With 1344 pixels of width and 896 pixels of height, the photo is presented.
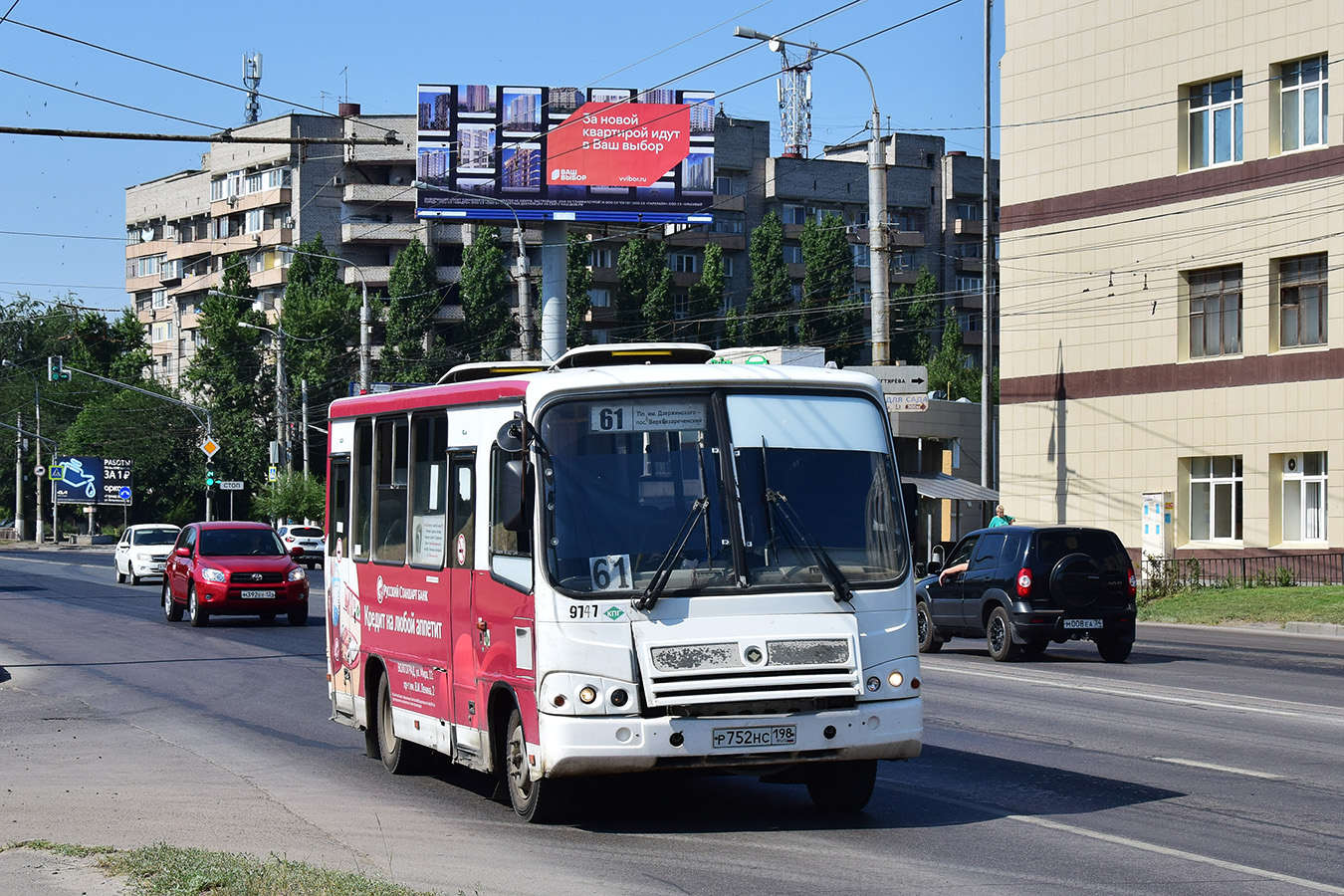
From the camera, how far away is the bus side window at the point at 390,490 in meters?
11.7

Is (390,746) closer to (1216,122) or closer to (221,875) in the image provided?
(221,875)

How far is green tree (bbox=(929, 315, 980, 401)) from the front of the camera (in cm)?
9575

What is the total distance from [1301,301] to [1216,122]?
16.2 feet

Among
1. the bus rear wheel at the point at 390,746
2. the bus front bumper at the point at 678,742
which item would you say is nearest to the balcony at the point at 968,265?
Answer: the bus rear wheel at the point at 390,746

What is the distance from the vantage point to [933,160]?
364 ft

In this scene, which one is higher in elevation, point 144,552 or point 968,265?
point 968,265

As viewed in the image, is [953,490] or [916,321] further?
[916,321]

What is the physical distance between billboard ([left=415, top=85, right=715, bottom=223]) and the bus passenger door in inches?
1888

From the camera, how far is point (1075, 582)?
21.5 metres

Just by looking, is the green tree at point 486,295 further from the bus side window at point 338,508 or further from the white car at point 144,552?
the bus side window at point 338,508

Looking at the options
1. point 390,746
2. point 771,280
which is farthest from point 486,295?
point 390,746

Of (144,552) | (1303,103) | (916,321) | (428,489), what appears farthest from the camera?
(916,321)

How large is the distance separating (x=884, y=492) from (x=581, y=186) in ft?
165

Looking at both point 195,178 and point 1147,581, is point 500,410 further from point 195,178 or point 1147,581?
point 195,178
